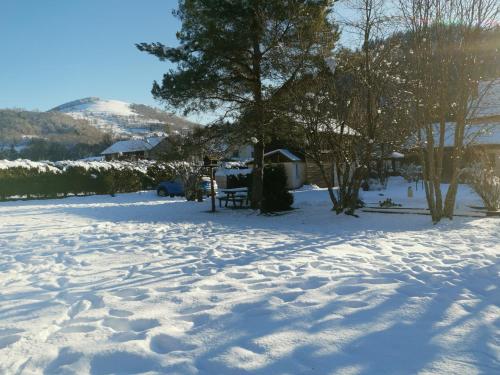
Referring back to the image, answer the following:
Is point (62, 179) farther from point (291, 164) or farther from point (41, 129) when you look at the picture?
point (41, 129)

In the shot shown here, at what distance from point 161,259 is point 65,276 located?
56.6 inches

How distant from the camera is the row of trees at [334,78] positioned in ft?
31.8

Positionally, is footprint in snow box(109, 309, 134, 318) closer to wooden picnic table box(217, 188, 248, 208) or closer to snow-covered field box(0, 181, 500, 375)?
snow-covered field box(0, 181, 500, 375)

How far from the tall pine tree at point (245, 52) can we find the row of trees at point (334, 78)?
4 cm

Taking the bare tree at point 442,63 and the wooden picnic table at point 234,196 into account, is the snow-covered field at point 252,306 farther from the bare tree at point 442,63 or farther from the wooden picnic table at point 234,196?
the wooden picnic table at point 234,196

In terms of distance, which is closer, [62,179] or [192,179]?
[192,179]

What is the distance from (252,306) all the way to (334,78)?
9069 mm

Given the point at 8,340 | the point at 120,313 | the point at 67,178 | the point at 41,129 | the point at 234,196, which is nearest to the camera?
the point at 8,340

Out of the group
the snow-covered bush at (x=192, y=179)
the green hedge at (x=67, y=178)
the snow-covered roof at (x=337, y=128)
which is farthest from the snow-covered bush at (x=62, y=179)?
the snow-covered roof at (x=337, y=128)

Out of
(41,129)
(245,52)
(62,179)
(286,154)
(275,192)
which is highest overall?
(41,129)

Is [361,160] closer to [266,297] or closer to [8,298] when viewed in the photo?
[266,297]

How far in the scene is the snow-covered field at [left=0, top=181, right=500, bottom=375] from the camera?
2.87 m

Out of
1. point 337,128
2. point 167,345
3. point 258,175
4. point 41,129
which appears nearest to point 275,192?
point 258,175

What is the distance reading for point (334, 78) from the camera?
450 inches
